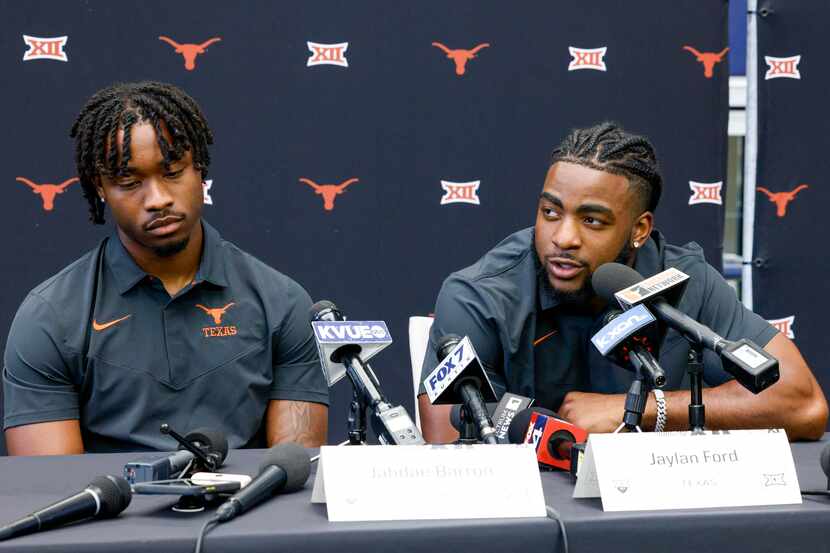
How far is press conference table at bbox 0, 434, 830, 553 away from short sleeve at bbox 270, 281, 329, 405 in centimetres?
85

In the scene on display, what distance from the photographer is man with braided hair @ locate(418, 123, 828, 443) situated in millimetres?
2057

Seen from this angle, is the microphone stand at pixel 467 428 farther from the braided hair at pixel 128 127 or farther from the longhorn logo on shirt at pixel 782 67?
the longhorn logo on shirt at pixel 782 67

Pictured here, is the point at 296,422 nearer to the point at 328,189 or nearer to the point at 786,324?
the point at 328,189

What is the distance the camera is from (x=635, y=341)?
1.34m

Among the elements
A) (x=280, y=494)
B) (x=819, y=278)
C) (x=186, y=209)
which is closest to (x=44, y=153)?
(x=186, y=209)

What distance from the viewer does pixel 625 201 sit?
2.11m

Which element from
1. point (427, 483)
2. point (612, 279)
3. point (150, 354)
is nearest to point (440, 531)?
point (427, 483)

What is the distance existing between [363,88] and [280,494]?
1.88 m

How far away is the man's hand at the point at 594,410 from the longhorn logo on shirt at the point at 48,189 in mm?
1671

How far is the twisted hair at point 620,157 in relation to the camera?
2.13m

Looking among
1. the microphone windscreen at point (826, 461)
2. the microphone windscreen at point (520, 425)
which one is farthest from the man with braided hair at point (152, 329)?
the microphone windscreen at point (826, 461)

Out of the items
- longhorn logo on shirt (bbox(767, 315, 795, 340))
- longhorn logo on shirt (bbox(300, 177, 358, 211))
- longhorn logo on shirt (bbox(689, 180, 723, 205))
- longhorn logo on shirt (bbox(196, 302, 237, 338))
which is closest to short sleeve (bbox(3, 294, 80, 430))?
longhorn logo on shirt (bbox(196, 302, 237, 338))

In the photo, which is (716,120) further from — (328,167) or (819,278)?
(328,167)

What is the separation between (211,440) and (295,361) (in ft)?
2.23
